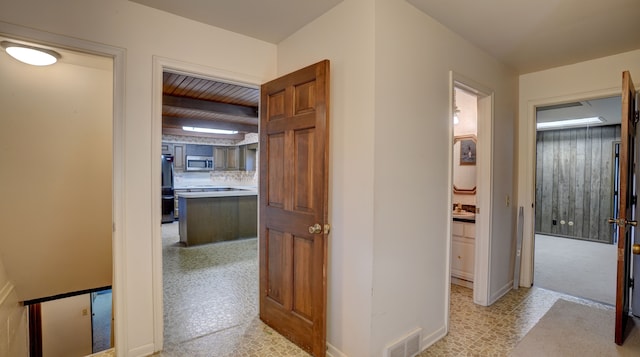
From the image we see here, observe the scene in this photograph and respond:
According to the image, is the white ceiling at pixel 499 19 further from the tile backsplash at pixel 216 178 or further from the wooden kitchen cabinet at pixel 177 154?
the tile backsplash at pixel 216 178

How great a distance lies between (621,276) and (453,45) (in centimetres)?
217

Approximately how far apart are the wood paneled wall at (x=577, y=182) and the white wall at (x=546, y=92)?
395cm

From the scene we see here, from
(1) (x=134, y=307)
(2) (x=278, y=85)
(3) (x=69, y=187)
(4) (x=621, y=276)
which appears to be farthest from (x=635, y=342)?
(3) (x=69, y=187)

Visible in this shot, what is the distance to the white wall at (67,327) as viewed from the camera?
3.32 meters

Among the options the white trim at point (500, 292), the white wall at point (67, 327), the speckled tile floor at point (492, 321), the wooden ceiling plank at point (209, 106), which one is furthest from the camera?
the wooden ceiling plank at point (209, 106)

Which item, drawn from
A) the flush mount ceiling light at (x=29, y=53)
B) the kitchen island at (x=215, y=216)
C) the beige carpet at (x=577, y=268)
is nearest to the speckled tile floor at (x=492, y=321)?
the beige carpet at (x=577, y=268)

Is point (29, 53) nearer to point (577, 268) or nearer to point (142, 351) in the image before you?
point (142, 351)

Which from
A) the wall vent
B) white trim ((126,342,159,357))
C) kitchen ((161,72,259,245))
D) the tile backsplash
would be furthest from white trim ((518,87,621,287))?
the tile backsplash

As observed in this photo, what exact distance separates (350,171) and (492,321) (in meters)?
2.00

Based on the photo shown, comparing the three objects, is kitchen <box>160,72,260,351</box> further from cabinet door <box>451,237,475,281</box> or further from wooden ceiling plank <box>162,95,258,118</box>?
cabinet door <box>451,237,475,281</box>

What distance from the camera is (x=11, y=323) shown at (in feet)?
7.95

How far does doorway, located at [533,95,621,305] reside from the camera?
15.5 ft

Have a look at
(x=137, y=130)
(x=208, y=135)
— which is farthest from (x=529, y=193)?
(x=208, y=135)

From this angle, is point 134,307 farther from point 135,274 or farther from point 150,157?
point 150,157
